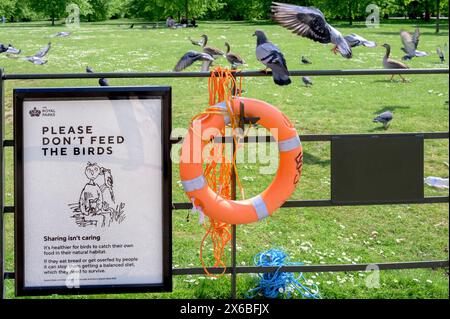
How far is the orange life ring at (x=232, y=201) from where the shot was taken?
13.3ft

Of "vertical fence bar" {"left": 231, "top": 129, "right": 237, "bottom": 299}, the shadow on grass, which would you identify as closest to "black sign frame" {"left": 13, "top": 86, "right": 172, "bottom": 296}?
"vertical fence bar" {"left": 231, "top": 129, "right": 237, "bottom": 299}

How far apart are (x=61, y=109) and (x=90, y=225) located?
Answer: 26.5 inches

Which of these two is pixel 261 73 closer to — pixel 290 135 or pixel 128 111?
pixel 290 135

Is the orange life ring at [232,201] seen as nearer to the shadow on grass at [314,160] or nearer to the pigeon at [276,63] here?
the pigeon at [276,63]

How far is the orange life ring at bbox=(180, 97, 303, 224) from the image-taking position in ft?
13.3

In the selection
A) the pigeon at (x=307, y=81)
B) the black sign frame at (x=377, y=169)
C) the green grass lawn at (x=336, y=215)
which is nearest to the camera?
the black sign frame at (x=377, y=169)

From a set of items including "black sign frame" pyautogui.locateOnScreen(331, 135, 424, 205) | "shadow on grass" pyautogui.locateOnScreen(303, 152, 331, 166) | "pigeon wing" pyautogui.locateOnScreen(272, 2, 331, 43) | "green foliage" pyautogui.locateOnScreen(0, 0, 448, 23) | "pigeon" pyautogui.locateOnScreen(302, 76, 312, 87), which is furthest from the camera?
"green foliage" pyautogui.locateOnScreen(0, 0, 448, 23)

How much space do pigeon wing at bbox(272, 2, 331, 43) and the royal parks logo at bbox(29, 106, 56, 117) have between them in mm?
1576

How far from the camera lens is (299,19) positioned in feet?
15.3

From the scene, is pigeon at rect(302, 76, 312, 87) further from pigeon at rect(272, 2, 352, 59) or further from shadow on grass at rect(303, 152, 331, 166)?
pigeon at rect(272, 2, 352, 59)

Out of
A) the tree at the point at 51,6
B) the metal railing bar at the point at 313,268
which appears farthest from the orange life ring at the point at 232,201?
the tree at the point at 51,6

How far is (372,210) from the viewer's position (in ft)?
22.4

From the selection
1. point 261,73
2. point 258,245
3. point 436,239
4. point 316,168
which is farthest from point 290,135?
point 316,168

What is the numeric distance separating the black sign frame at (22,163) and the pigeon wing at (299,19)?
1057 mm
